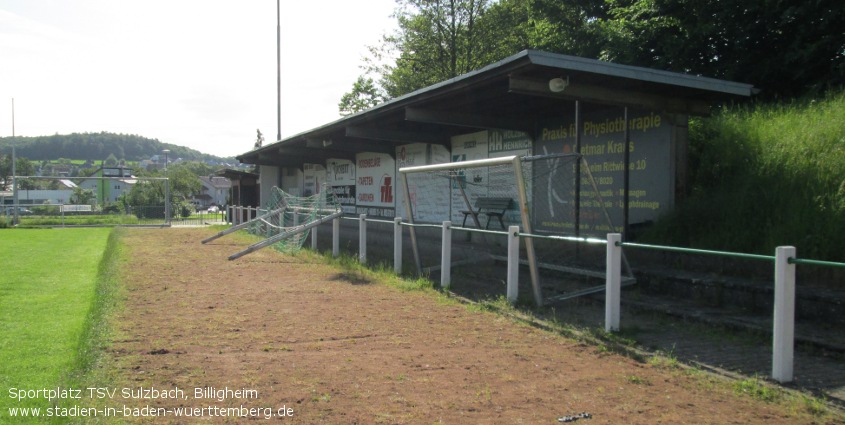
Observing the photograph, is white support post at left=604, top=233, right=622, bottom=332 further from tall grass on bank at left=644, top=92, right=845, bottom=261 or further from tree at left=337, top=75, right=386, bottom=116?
tree at left=337, top=75, right=386, bottom=116

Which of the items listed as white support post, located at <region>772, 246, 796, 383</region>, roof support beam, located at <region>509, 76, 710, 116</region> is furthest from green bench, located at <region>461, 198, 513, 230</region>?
white support post, located at <region>772, 246, 796, 383</region>

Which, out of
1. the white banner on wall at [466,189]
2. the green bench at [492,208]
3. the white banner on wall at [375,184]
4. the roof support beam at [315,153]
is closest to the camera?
the green bench at [492,208]

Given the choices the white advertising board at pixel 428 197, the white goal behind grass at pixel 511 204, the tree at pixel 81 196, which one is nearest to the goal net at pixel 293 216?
the white advertising board at pixel 428 197

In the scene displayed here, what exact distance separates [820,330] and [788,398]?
2075mm

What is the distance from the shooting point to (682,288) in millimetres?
7918

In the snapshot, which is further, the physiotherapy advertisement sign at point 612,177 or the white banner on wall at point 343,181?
the white banner on wall at point 343,181

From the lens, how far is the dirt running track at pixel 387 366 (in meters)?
4.28

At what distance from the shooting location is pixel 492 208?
1081cm

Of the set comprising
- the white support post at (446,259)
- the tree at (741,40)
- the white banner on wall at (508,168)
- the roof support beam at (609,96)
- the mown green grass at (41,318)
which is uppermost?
the tree at (741,40)

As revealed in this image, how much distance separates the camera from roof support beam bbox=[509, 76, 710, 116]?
9055mm

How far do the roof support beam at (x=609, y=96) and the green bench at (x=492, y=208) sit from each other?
1955 millimetres

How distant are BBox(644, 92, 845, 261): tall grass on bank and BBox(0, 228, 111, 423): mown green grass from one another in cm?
787

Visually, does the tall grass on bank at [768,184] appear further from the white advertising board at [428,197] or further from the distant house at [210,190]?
the distant house at [210,190]

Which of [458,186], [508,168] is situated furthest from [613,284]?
[458,186]
